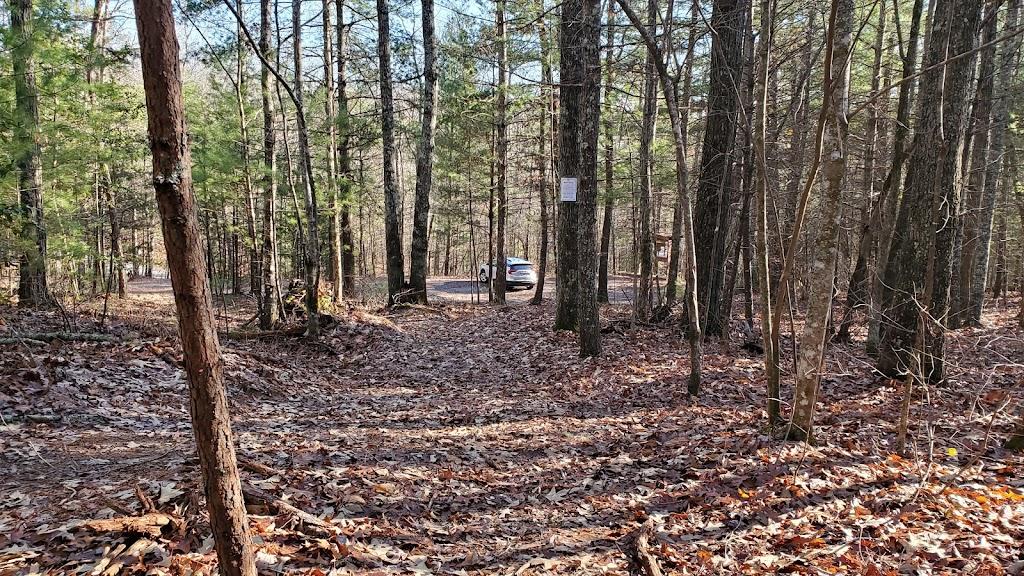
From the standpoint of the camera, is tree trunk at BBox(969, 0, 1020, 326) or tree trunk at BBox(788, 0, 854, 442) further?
tree trunk at BBox(969, 0, 1020, 326)

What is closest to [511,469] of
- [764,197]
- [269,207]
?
[764,197]

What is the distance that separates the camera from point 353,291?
16000mm

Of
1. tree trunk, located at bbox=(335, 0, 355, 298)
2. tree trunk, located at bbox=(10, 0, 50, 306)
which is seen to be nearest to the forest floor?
tree trunk, located at bbox=(10, 0, 50, 306)

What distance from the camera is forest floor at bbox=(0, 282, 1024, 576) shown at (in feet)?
10.3

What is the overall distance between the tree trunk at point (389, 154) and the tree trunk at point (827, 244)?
1070 centimetres

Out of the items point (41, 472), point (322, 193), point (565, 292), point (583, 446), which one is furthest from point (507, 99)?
point (41, 472)

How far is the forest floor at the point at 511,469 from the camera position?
314cm

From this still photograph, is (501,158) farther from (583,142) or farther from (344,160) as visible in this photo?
(583,142)

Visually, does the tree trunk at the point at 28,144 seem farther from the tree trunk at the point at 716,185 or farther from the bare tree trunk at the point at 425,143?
the tree trunk at the point at 716,185

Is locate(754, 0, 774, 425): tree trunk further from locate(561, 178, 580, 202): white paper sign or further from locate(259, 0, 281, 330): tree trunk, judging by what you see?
locate(259, 0, 281, 330): tree trunk

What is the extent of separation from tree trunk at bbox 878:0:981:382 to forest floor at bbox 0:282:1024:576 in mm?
656

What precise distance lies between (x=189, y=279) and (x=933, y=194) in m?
7.39

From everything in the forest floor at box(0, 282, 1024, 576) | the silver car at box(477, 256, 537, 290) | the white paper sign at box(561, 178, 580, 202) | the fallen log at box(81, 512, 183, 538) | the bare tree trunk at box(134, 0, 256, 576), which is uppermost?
the white paper sign at box(561, 178, 580, 202)

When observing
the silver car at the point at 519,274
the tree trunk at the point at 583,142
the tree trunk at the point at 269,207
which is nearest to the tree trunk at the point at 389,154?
the tree trunk at the point at 269,207
